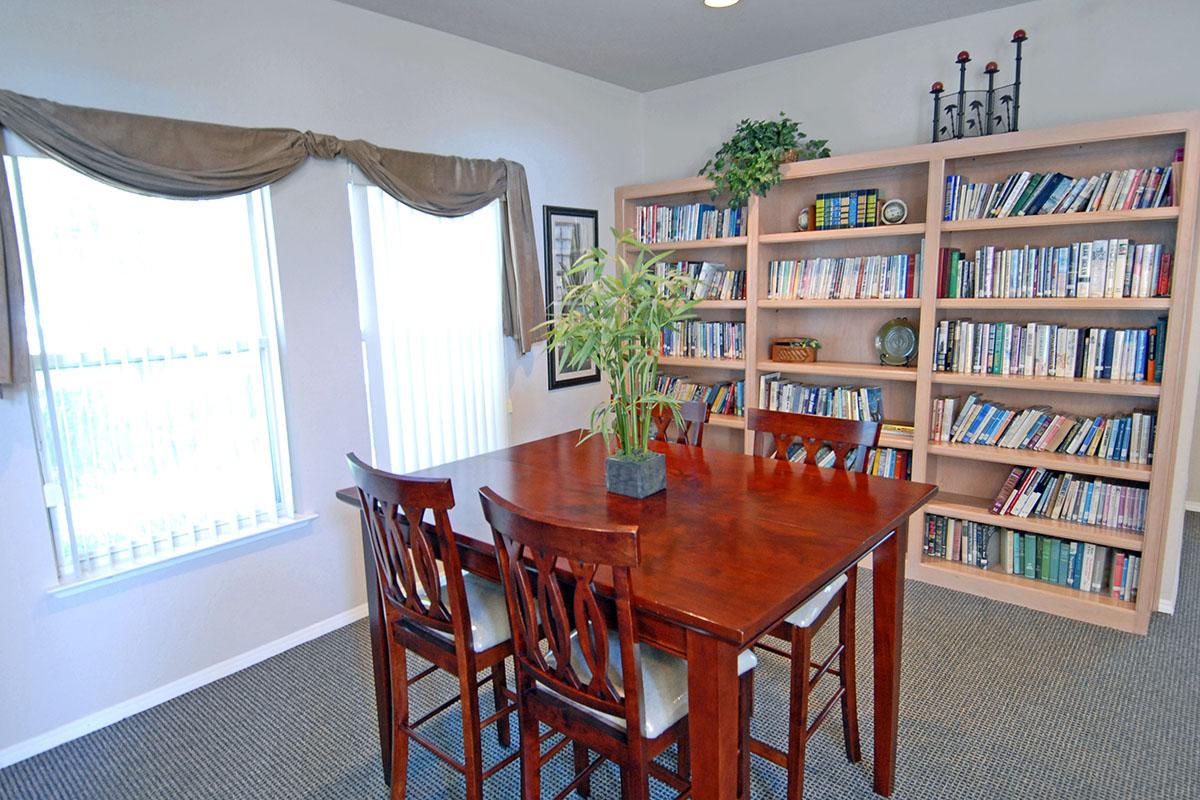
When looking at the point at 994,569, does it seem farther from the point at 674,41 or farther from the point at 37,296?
the point at 37,296

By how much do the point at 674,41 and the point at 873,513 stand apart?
8.92ft

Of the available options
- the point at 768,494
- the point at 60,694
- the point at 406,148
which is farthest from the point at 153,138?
the point at 768,494

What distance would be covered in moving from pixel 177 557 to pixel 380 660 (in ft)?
3.45

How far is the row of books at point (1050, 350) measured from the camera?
2.79 meters

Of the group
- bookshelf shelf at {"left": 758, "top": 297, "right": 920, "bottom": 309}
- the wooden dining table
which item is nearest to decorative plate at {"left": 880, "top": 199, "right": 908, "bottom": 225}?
bookshelf shelf at {"left": 758, "top": 297, "right": 920, "bottom": 309}

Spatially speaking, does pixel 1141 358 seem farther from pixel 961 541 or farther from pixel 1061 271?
pixel 961 541

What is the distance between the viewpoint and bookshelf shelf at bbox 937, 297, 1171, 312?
270 centimetres

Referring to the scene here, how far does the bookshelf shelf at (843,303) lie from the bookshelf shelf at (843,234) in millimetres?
318

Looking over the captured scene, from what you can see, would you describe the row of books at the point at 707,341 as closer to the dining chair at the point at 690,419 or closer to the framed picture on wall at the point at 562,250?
the framed picture on wall at the point at 562,250

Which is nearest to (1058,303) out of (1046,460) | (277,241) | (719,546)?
(1046,460)

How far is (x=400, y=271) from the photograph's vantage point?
316 centimetres

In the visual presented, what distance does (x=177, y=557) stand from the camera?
8.21 feet

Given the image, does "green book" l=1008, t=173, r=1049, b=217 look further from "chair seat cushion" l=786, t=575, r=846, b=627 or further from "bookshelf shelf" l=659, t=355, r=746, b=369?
"chair seat cushion" l=786, t=575, r=846, b=627

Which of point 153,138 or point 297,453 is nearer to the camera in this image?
point 153,138
